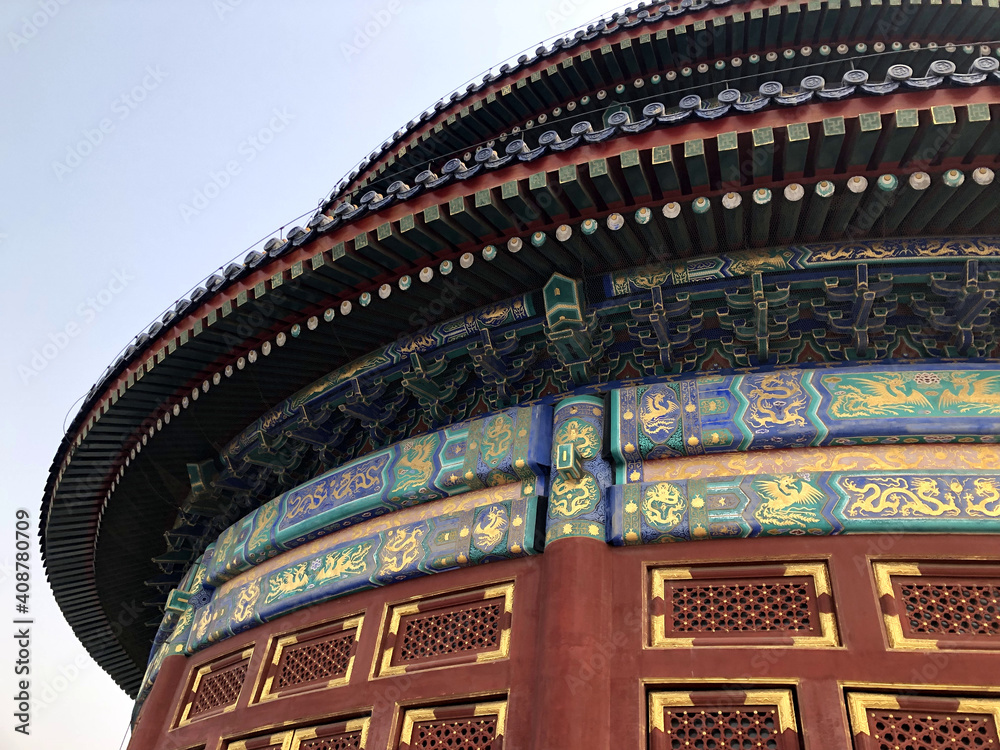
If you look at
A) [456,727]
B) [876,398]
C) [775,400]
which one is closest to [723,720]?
[456,727]

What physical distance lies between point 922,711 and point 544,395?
2948 millimetres

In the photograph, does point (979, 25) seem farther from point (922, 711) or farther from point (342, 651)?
point (342, 651)

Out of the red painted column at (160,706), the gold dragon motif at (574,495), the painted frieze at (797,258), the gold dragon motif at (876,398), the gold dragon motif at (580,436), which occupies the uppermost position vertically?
the painted frieze at (797,258)

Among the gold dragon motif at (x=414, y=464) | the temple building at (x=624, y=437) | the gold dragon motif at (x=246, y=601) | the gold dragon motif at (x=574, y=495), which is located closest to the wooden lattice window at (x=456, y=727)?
the temple building at (x=624, y=437)

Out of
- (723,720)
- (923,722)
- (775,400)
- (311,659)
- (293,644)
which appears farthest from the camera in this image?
(293,644)

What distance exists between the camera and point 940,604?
3867 millimetres

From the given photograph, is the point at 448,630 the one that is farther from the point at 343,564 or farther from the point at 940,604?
the point at 940,604

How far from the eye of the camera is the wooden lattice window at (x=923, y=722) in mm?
3420

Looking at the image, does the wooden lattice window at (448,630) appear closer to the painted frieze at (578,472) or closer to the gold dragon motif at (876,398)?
the painted frieze at (578,472)

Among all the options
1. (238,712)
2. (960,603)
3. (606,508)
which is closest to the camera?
(960,603)

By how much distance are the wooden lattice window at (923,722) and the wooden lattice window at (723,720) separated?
316mm

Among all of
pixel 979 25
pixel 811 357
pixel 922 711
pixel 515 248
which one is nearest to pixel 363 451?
pixel 515 248

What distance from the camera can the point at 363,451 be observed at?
6.38 metres

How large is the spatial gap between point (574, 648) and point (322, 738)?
73.2 inches
